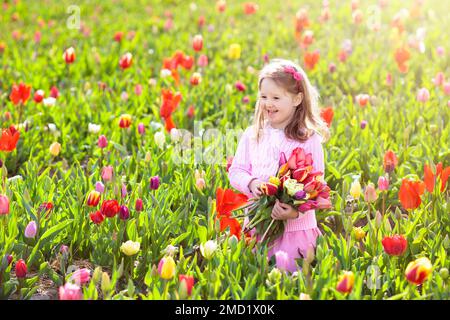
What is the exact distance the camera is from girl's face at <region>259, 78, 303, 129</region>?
120 inches

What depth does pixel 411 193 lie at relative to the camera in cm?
308

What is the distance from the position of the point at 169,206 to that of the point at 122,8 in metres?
6.39

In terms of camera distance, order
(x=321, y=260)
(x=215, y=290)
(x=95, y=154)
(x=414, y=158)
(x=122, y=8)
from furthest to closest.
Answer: (x=122, y=8)
(x=95, y=154)
(x=414, y=158)
(x=321, y=260)
(x=215, y=290)

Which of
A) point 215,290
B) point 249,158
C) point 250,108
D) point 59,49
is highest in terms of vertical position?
point 59,49

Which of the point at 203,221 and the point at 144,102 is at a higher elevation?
the point at 144,102

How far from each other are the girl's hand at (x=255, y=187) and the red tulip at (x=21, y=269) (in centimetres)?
98

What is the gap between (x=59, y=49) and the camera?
22.5 ft

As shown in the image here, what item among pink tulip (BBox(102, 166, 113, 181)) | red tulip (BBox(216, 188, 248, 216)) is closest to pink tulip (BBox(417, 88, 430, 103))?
red tulip (BBox(216, 188, 248, 216))

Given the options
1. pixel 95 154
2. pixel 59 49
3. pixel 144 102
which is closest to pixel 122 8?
pixel 59 49

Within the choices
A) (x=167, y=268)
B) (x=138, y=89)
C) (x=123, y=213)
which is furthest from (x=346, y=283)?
(x=138, y=89)

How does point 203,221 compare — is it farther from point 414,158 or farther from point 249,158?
point 414,158

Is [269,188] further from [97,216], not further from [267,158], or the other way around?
[97,216]

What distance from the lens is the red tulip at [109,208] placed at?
118 inches

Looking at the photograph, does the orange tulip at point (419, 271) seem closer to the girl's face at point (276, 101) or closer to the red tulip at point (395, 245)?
the red tulip at point (395, 245)
